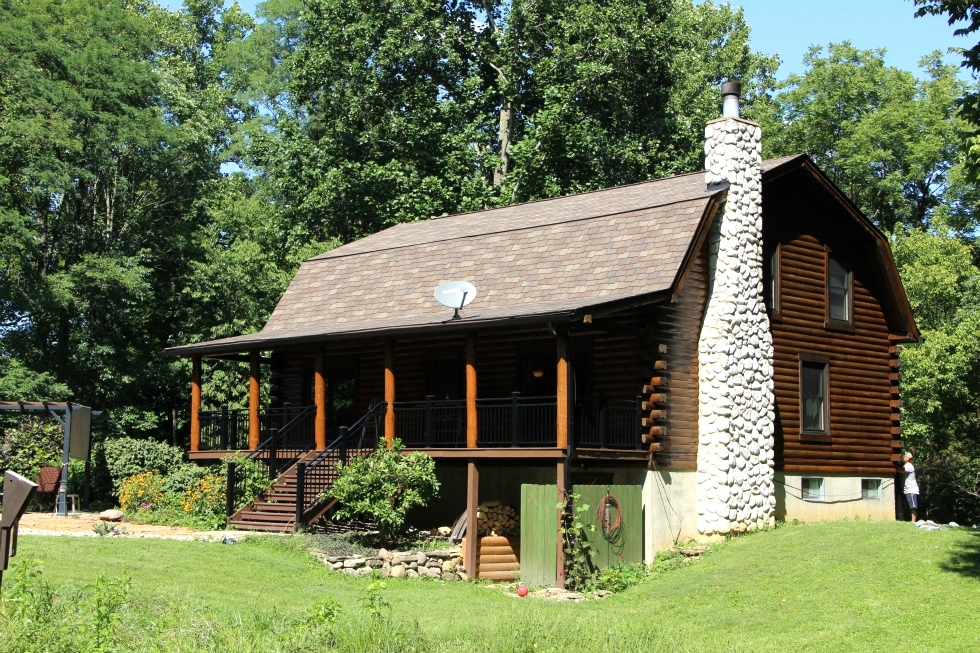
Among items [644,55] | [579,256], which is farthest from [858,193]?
[579,256]

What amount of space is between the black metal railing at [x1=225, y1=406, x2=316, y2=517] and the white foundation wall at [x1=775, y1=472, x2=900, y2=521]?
32.2 ft

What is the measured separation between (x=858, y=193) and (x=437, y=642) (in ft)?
117

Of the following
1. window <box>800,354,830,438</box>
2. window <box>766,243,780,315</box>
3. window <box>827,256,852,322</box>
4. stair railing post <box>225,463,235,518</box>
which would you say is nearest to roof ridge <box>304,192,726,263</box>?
window <box>766,243,780,315</box>

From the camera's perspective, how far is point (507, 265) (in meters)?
24.8

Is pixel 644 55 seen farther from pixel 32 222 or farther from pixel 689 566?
pixel 689 566

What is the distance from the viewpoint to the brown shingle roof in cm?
2188

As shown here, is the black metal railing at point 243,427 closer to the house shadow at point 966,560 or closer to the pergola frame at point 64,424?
the pergola frame at point 64,424

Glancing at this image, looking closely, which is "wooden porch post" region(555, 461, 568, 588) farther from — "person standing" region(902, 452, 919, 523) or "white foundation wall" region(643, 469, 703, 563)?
"person standing" region(902, 452, 919, 523)

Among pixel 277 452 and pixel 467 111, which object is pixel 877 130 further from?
pixel 277 452

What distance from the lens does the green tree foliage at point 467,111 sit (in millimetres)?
37938

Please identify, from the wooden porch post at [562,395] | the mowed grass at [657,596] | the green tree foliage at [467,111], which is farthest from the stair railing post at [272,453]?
the green tree foliage at [467,111]

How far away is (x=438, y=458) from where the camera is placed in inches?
860

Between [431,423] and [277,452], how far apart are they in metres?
3.99

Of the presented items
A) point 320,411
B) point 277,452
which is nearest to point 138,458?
point 277,452
